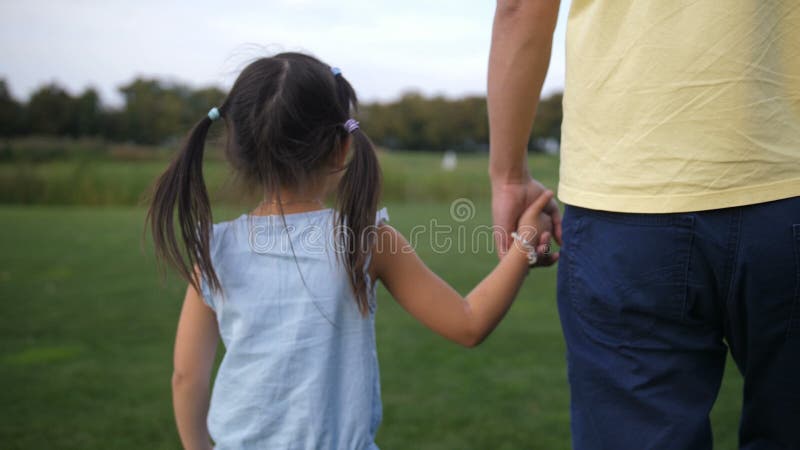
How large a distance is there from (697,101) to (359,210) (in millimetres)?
602

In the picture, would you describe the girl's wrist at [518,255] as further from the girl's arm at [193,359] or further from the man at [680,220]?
the girl's arm at [193,359]

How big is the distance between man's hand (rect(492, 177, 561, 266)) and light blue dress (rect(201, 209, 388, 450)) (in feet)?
1.38

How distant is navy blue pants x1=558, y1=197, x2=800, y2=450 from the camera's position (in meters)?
1.04

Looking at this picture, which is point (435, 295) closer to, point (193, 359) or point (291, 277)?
point (291, 277)

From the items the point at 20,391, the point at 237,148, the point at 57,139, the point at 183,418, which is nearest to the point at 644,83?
the point at 237,148

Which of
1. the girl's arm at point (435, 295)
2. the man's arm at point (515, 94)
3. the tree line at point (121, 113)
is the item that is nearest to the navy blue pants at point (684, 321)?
the girl's arm at point (435, 295)

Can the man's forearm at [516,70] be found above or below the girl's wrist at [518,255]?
above

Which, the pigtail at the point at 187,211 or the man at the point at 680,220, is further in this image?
the pigtail at the point at 187,211

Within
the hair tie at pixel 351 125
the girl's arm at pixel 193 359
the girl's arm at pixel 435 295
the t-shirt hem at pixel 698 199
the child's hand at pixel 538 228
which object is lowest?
the girl's arm at pixel 193 359

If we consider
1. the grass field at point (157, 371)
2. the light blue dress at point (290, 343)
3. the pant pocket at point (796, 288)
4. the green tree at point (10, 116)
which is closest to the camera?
the pant pocket at point (796, 288)

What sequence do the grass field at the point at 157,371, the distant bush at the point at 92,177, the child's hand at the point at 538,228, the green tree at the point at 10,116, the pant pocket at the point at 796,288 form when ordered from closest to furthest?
the pant pocket at the point at 796,288 < the child's hand at the point at 538,228 < the grass field at the point at 157,371 < the green tree at the point at 10,116 < the distant bush at the point at 92,177

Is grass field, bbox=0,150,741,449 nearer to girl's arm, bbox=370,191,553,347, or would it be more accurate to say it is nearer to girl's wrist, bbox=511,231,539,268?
girl's arm, bbox=370,191,553,347

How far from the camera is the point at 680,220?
1075mm

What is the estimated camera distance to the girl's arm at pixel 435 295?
1339 mm
